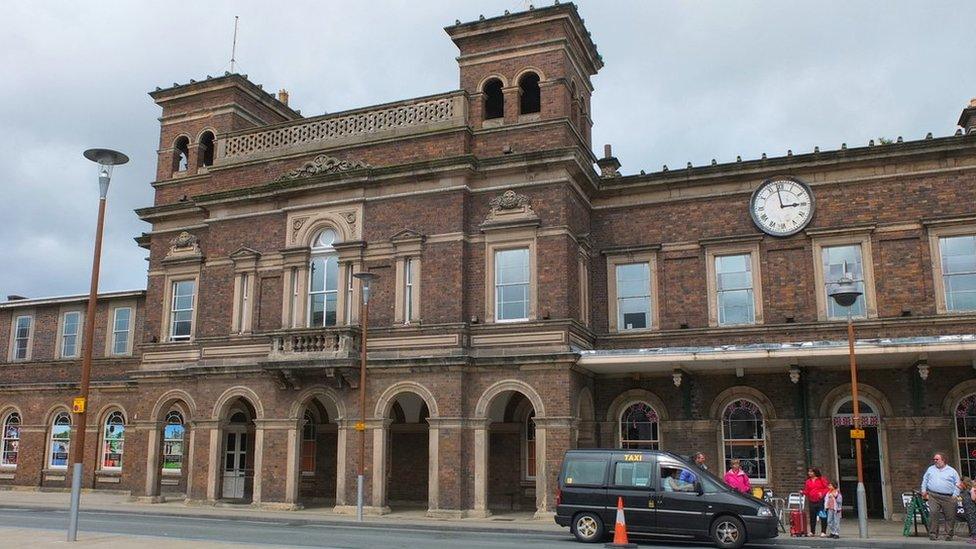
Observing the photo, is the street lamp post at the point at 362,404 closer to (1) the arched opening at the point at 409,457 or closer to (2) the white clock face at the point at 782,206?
(1) the arched opening at the point at 409,457

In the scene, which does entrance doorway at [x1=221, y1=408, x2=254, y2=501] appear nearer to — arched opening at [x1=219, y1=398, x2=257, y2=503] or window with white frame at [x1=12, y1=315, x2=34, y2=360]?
arched opening at [x1=219, y1=398, x2=257, y2=503]

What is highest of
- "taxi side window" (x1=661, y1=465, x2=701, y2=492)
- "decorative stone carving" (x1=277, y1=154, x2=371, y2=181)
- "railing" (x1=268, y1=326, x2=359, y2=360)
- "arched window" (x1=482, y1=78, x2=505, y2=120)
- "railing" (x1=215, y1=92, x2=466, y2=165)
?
"arched window" (x1=482, y1=78, x2=505, y2=120)

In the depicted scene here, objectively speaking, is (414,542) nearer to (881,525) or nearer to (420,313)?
(420,313)

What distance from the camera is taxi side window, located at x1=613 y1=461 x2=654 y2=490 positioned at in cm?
1675

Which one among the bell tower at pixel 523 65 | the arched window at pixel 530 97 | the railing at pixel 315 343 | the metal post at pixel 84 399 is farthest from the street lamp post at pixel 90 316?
the arched window at pixel 530 97

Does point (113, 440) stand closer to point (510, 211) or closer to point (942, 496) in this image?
point (510, 211)

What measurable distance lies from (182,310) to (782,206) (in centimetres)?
1814

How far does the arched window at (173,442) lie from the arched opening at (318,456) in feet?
18.1

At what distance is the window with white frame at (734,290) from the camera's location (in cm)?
2302

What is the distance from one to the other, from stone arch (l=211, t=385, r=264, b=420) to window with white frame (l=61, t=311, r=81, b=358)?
1207cm

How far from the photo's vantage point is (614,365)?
2188 cm

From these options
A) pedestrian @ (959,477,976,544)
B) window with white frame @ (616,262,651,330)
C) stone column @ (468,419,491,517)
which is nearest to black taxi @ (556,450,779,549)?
pedestrian @ (959,477,976,544)

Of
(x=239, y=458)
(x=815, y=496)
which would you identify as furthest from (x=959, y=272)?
(x=239, y=458)

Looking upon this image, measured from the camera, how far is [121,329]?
33.0 meters
